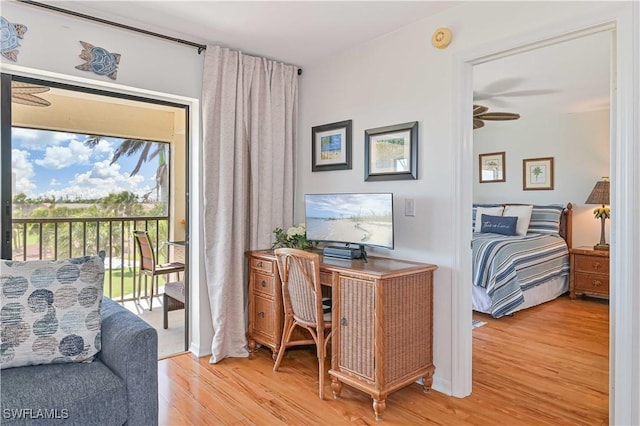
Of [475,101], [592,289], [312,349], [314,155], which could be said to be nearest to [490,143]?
[475,101]

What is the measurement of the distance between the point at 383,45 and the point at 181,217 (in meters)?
2.35

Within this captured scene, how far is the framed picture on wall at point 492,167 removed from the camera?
6203 millimetres

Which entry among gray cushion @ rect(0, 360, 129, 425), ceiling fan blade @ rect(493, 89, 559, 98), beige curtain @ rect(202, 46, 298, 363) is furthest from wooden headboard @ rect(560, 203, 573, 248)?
gray cushion @ rect(0, 360, 129, 425)

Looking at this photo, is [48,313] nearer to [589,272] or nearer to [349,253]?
[349,253]

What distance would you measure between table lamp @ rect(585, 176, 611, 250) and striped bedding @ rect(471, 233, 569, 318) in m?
0.74

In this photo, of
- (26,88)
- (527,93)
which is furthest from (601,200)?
(26,88)

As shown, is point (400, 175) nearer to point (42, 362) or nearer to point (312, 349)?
point (312, 349)

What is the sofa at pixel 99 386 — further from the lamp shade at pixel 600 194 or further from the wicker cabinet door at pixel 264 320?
the lamp shade at pixel 600 194

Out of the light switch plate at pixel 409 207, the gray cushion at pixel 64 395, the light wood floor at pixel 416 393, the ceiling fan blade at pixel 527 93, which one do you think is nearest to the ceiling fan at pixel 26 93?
the gray cushion at pixel 64 395

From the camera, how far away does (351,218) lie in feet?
9.36

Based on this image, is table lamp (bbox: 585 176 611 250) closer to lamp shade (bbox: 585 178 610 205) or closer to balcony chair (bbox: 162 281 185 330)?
lamp shade (bbox: 585 178 610 205)

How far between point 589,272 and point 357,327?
13.1 ft

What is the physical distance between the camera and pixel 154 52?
9.44ft

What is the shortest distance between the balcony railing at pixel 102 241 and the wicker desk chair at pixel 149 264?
0.15 feet
